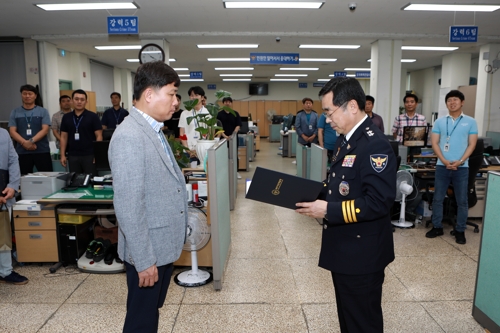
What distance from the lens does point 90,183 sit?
3.79 m

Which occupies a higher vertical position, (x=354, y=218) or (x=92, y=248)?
(x=354, y=218)

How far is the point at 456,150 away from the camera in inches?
158

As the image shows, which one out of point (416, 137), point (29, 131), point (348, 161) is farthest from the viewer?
point (416, 137)

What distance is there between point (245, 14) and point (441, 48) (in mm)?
6236

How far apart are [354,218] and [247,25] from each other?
6.60 metres

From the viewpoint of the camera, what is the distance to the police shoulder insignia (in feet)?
4.92

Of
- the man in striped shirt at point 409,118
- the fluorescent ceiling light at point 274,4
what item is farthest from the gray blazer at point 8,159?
the man in striped shirt at point 409,118

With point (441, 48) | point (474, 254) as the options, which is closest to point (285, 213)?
point (474, 254)

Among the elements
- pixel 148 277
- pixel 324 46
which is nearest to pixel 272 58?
pixel 324 46

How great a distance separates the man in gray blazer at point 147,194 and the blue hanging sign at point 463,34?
6628mm

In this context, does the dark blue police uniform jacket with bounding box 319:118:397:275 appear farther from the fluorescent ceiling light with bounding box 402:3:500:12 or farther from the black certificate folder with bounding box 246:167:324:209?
the fluorescent ceiling light with bounding box 402:3:500:12

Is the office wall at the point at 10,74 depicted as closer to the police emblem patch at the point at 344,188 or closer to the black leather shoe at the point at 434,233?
the black leather shoe at the point at 434,233

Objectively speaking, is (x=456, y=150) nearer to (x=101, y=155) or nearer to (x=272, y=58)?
(x=101, y=155)

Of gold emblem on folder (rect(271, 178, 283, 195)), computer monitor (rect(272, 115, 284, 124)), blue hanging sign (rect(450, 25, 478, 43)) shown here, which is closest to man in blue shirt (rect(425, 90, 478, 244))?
gold emblem on folder (rect(271, 178, 283, 195))
